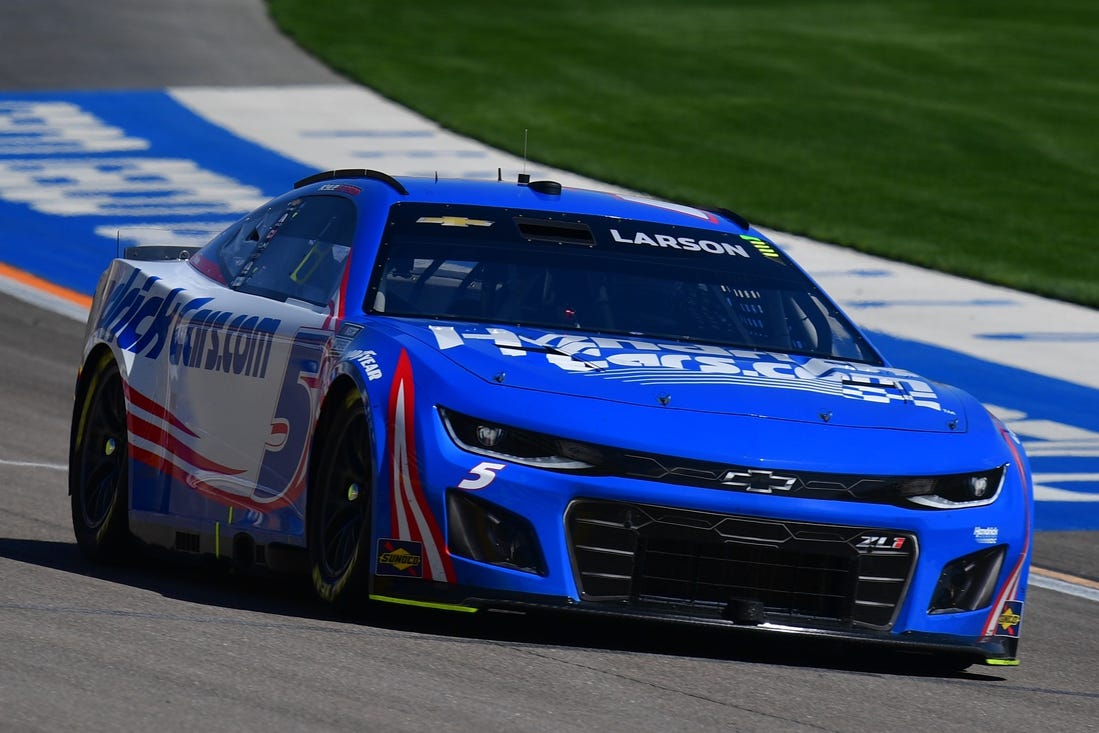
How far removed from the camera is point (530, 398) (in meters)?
5.65

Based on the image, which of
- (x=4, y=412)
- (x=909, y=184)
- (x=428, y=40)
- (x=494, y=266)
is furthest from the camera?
(x=428, y=40)

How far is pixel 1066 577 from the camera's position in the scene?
8.66 meters

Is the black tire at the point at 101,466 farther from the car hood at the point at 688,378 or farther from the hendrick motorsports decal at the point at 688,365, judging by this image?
the hendrick motorsports decal at the point at 688,365

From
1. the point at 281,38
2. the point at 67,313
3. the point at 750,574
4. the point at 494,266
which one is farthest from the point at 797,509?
the point at 281,38

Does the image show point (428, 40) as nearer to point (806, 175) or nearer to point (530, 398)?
point (806, 175)

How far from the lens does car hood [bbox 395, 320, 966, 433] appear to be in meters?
5.77

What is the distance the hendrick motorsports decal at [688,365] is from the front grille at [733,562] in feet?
1.51

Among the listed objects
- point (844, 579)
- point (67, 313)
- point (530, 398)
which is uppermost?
point (530, 398)

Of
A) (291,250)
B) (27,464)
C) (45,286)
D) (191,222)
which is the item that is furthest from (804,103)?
(291,250)

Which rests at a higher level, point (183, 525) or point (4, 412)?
point (183, 525)

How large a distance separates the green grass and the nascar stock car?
370 inches

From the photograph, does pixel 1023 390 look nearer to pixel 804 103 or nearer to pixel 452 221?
pixel 452 221

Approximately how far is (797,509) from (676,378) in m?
0.55

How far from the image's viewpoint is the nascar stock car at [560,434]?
5.59 meters
